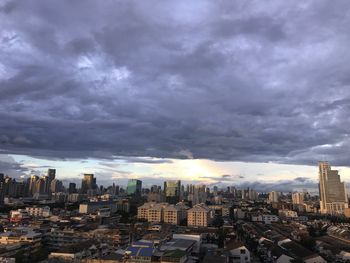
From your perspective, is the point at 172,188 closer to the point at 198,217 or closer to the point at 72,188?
the point at 72,188

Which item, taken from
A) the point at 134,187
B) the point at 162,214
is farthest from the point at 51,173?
the point at 162,214

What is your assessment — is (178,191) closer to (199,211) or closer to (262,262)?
(199,211)

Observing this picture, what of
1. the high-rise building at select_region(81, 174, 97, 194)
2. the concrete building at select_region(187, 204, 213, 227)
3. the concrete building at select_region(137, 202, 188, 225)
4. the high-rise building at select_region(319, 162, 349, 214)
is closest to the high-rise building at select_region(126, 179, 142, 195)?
the high-rise building at select_region(81, 174, 97, 194)

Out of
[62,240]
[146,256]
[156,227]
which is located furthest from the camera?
[156,227]

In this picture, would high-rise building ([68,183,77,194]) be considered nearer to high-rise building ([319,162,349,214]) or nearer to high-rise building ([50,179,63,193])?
high-rise building ([50,179,63,193])

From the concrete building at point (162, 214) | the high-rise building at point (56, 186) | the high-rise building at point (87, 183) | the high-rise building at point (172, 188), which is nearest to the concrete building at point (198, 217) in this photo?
the concrete building at point (162, 214)

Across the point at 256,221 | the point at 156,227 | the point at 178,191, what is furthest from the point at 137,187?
the point at 156,227
